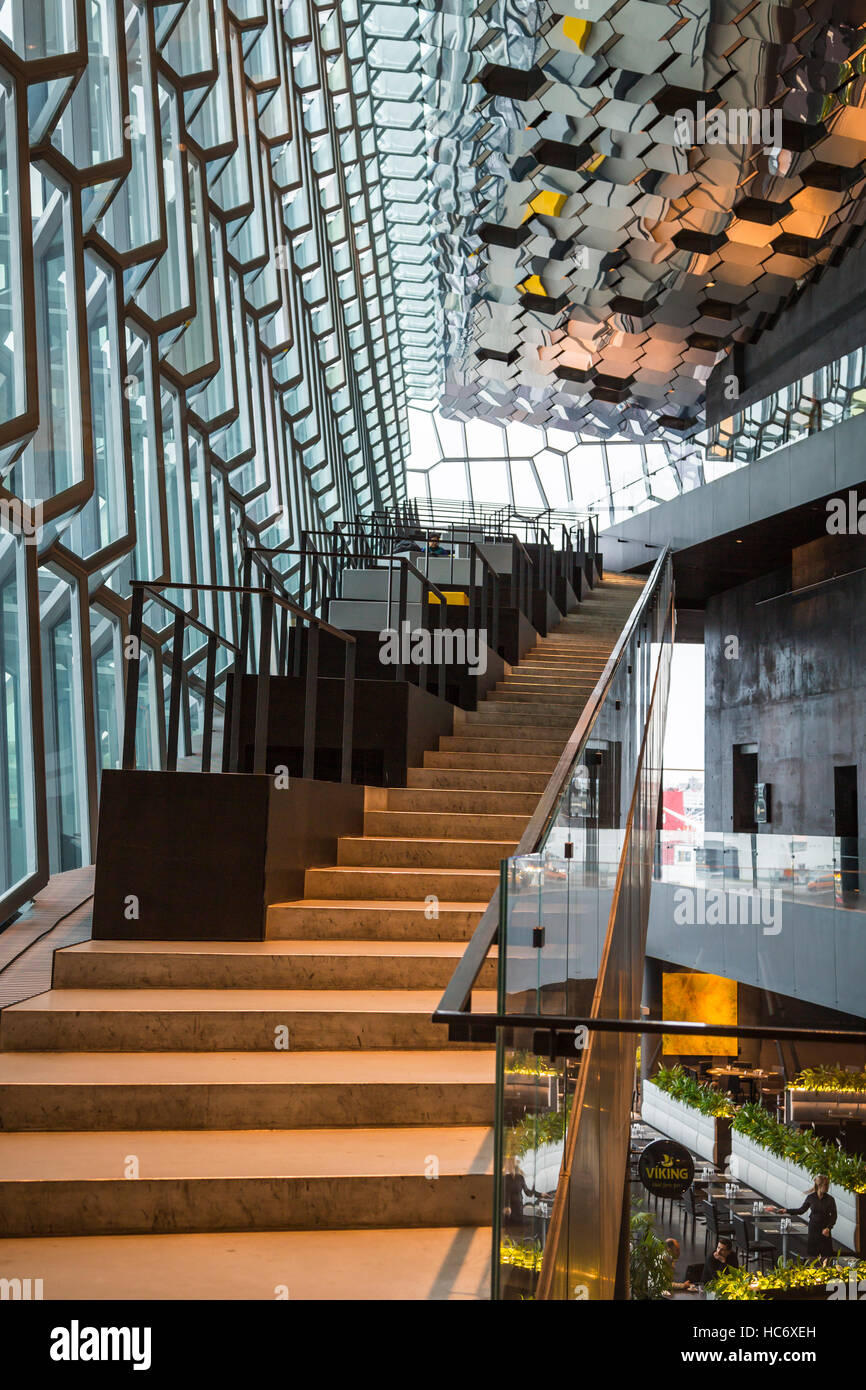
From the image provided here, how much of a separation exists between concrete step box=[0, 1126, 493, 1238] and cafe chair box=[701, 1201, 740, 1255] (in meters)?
10.0

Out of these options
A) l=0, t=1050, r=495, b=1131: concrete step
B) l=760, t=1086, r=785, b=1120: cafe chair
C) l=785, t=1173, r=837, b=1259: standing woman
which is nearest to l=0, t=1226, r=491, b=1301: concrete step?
l=0, t=1050, r=495, b=1131: concrete step

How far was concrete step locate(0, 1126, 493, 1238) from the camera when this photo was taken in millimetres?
3250

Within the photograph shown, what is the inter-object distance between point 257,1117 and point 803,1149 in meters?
11.8

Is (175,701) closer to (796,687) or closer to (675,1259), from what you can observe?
(675,1259)

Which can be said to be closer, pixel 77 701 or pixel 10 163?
pixel 10 163

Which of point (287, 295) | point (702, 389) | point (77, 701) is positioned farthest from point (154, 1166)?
point (702, 389)

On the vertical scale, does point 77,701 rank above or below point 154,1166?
above

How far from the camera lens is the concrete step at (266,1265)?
9.36 feet

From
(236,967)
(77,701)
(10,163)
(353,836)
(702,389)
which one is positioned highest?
(702,389)

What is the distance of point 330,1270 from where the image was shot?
3.02 metres
